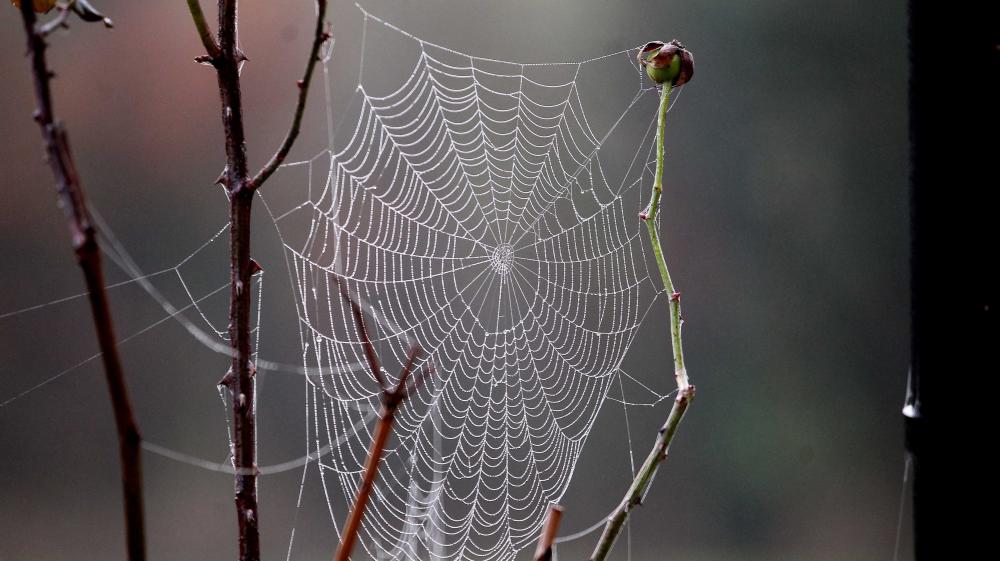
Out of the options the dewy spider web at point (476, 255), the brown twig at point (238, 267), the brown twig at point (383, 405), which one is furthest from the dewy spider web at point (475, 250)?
the brown twig at point (383, 405)

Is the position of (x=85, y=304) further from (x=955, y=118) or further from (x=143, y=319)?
(x=955, y=118)

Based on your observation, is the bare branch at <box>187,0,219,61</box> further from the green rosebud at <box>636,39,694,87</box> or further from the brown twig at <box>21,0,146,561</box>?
the green rosebud at <box>636,39,694,87</box>

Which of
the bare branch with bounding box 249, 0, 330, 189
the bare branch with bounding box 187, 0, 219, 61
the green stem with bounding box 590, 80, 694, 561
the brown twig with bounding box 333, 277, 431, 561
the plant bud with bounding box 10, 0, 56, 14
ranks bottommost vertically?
the green stem with bounding box 590, 80, 694, 561

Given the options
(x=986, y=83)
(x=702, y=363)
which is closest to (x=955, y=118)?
(x=986, y=83)

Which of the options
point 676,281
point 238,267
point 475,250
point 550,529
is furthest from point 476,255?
point 550,529

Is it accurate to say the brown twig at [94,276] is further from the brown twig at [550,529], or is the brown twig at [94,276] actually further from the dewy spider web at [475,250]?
the dewy spider web at [475,250]

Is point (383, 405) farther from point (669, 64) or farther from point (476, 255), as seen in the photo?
point (476, 255)

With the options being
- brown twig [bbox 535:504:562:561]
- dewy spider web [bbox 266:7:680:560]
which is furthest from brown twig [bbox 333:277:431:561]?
dewy spider web [bbox 266:7:680:560]
